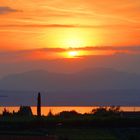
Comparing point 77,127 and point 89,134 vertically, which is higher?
point 77,127

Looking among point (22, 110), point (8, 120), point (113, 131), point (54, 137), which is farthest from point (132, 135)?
point (22, 110)

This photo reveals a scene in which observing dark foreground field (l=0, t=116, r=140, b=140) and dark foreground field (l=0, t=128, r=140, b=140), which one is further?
dark foreground field (l=0, t=116, r=140, b=140)

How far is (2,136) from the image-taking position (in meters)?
45.4

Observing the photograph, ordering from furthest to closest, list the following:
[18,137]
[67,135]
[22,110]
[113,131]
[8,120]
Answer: [22,110], [8,120], [113,131], [67,135], [18,137]

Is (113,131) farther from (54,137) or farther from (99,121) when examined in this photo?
(54,137)

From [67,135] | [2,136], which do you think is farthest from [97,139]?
[2,136]

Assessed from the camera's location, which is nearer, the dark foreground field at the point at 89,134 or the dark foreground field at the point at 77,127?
the dark foreground field at the point at 89,134

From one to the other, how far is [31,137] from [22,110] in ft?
84.0

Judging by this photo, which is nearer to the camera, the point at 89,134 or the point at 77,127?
the point at 89,134

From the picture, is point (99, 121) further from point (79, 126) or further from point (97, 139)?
point (97, 139)

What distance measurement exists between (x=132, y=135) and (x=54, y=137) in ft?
20.1

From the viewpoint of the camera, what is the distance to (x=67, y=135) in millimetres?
48656

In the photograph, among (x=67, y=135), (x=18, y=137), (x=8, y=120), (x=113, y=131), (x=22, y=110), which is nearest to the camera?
(x=18, y=137)

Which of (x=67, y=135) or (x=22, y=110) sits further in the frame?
(x=22, y=110)
